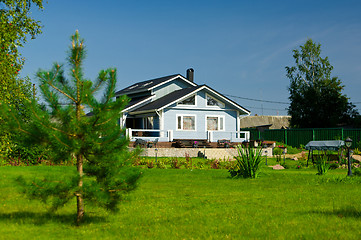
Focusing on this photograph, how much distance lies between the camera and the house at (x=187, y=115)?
32781 millimetres

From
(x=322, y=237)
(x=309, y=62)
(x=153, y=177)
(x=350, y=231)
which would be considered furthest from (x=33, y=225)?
(x=309, y=62)

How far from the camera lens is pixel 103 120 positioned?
6594 millimetres

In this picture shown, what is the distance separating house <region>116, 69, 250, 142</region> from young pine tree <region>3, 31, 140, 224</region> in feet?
79.5

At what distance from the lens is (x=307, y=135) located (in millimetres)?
37438

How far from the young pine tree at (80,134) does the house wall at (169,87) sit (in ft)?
98.2

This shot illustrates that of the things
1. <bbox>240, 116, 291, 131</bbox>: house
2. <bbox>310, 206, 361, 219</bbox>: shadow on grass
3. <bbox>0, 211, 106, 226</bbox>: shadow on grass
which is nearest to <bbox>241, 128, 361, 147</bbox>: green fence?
<bbox>240, 116, 291, 131</bbox>: house

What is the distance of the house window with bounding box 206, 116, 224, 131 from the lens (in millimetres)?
34656

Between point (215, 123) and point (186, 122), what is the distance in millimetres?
2791

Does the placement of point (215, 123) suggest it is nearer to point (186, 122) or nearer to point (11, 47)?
point (186, 122)

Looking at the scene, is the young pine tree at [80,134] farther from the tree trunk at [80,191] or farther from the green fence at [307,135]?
the green fence at [307,135]

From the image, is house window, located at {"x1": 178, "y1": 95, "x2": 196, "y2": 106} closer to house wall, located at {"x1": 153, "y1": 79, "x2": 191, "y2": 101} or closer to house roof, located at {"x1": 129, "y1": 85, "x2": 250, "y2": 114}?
house roof, located at {"x1": 129, "y1": 85, "x2": 250, "y2": 114}

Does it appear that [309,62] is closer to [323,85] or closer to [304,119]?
[323,85]

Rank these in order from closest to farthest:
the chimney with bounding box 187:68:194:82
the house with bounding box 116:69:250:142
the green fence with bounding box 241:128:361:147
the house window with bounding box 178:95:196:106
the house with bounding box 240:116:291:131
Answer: the house with bounding box 116:69:250:142
the green fence with bounding box 241:128:361:147
the house window with bounding box 178:95:196:106
the chimney with bounding box 187:68:194:82
the house with bounding box 240:116:291:131

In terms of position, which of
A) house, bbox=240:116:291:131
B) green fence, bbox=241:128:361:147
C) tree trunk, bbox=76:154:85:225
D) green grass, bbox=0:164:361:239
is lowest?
green grass, bbox=0:164:361:239
